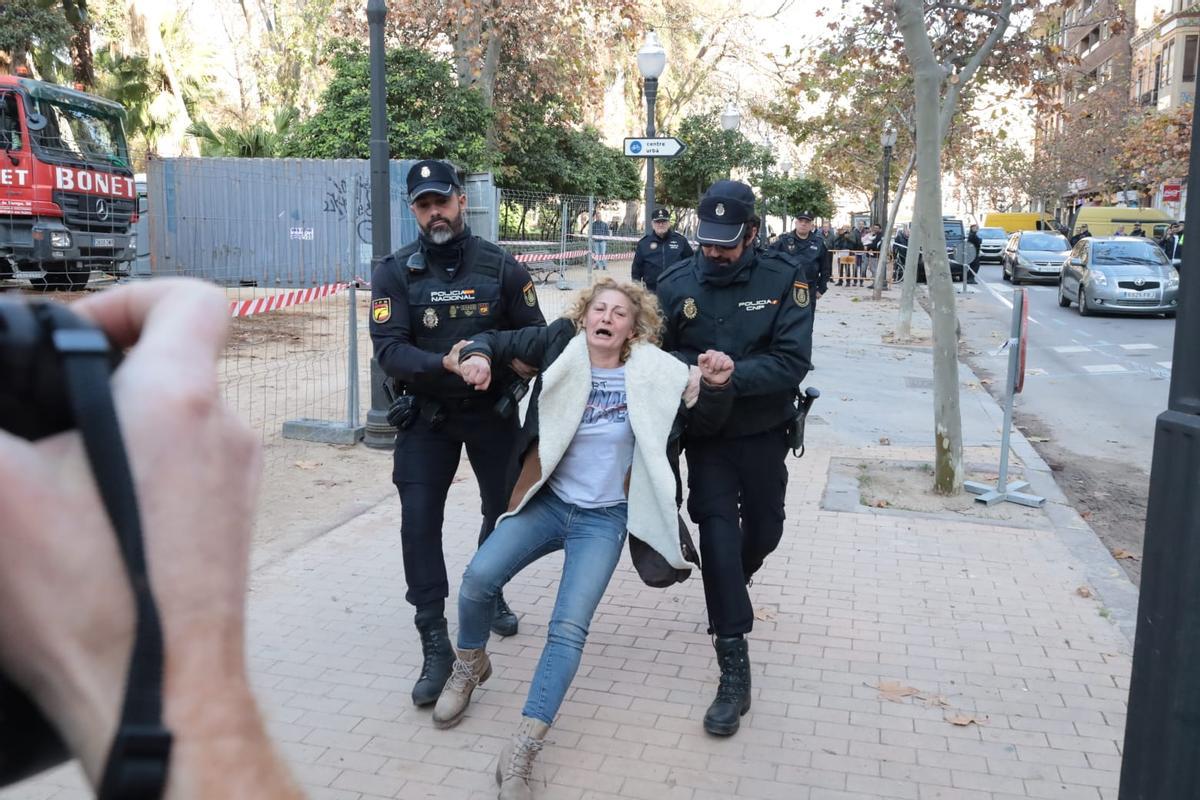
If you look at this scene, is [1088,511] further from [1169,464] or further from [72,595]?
[72,595]

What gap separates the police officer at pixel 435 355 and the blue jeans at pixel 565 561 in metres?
0.34

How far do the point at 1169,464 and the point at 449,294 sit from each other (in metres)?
2.78

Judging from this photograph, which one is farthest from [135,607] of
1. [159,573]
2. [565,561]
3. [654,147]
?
[654,147]

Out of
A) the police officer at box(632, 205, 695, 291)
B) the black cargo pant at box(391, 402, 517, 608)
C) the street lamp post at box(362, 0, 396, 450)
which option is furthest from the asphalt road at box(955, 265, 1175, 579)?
the street lamp post at box(362, 0, 396, 450)

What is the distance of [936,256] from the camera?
769cm

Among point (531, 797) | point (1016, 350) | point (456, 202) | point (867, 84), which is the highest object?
point (867, 84)

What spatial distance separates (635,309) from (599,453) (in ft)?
1.89

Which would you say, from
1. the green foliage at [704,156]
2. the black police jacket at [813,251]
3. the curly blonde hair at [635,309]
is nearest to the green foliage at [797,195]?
the green foliage at [704,156]

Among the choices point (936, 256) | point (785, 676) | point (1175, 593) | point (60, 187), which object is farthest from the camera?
point (60, 187)

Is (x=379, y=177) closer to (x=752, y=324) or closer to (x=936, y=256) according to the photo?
(x=936, y=256)

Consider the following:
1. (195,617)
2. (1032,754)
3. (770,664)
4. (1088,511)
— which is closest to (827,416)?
(1088,511)

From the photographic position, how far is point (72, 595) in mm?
745

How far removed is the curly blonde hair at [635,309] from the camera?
4.14 m

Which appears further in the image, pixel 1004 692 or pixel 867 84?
pixel 867 84
